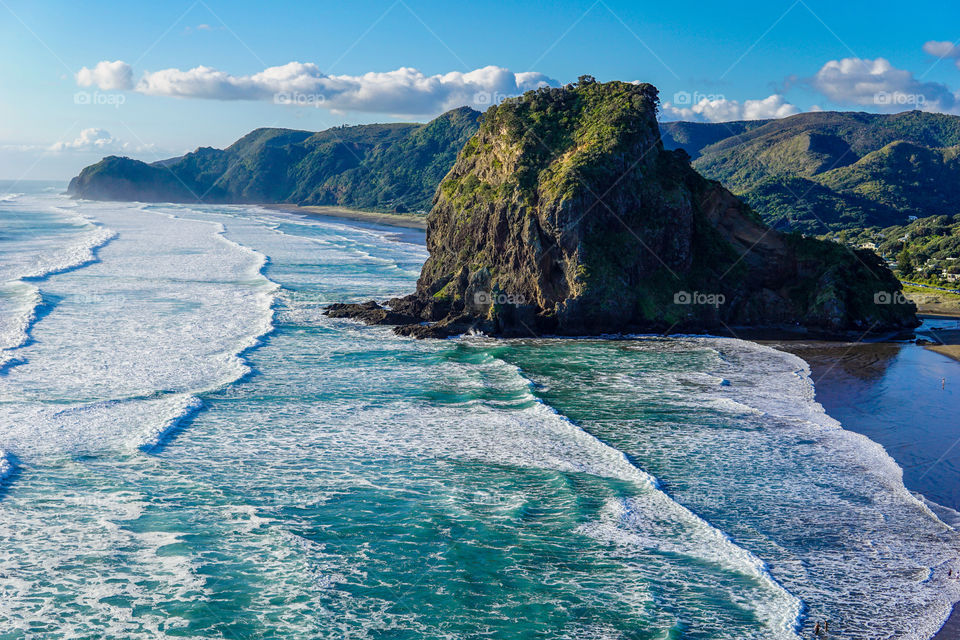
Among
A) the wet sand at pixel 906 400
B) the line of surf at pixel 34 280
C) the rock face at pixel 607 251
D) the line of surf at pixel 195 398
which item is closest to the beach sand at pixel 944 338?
the wet sand at pixel 906 400

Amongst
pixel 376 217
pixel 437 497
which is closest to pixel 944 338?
pixel 437 497

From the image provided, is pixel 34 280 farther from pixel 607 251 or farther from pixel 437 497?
pixel 437 497

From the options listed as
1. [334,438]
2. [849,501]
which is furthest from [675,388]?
[334,438]

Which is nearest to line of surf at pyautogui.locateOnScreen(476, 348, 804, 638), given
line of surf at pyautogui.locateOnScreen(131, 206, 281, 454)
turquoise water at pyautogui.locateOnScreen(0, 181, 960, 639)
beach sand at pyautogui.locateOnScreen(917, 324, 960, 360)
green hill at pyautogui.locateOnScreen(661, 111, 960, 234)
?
turquoise water at pyautogui.locateOnScreen(0, 181, 960, 639)

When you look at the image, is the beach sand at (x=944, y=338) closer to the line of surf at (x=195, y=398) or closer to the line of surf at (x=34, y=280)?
the line of surf at (x=195, y=398)

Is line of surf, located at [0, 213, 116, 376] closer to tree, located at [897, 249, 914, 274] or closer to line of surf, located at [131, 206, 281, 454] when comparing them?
line of surf, located at [131, 206, 281, 454]

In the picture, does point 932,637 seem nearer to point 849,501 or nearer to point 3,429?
point 849,501
